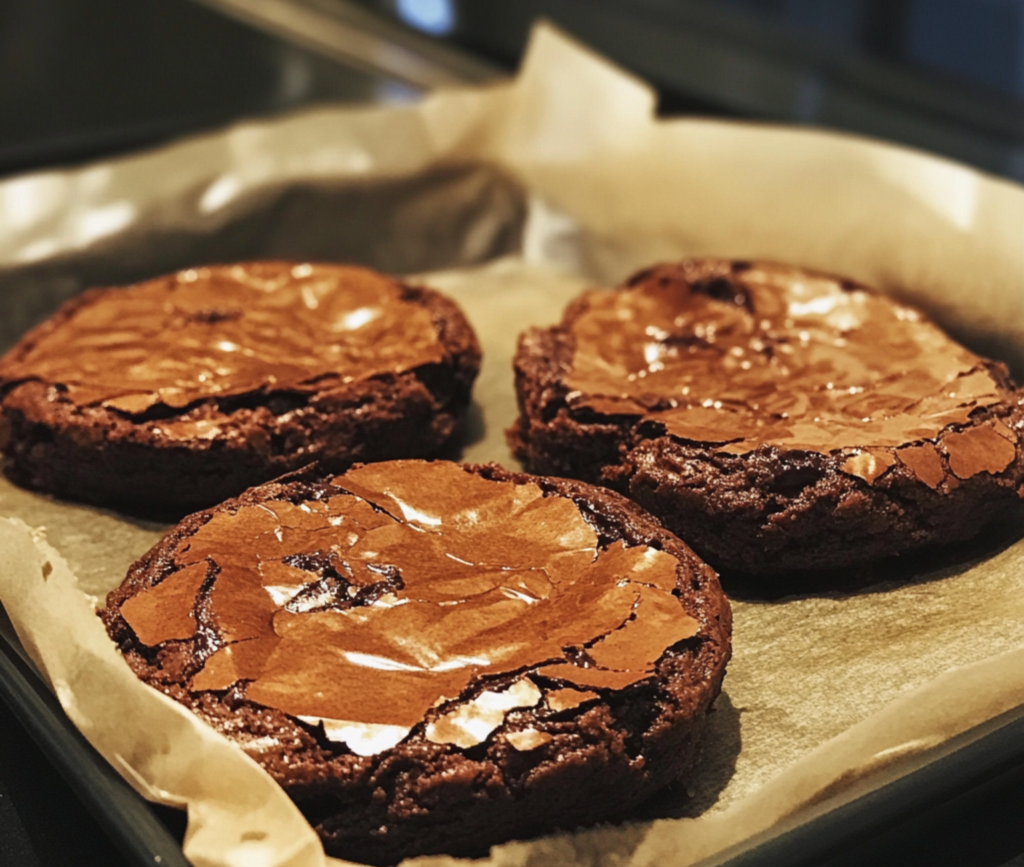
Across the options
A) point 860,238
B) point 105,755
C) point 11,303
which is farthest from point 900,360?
point 11,303

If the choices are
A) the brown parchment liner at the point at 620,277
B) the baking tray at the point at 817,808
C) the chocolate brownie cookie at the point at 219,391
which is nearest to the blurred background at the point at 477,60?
the brown parchment liner at the point at 620,277

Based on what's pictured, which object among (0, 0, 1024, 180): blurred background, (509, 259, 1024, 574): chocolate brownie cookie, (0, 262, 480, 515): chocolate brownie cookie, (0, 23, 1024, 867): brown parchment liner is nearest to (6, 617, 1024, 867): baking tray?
(0, 23, 1024, 867): brown parchment liner

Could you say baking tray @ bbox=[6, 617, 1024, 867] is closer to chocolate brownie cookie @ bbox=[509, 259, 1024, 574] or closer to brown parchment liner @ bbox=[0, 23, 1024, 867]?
brown parchment liner @ bbox=[0, 23, 1024, 867]

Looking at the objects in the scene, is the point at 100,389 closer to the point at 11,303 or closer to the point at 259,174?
the point at 11,303

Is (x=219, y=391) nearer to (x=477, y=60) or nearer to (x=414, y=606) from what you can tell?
(x=414, y=606)

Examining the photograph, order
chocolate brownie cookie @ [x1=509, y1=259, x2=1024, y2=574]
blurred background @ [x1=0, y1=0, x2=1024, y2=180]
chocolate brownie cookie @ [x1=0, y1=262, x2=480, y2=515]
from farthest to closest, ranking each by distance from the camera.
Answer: blurred background @ [x1=0, y1=0, x2=1024, y2=180]
chocolate brownie cookie @ [x1=0, y1=262, x2=480, y2=515]
chocolate brownie cookie @ [x1=509, y1=259, x2=1024, y2=574]

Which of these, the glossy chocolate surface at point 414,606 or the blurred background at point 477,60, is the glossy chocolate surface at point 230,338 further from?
the blurred background at point 477,60
